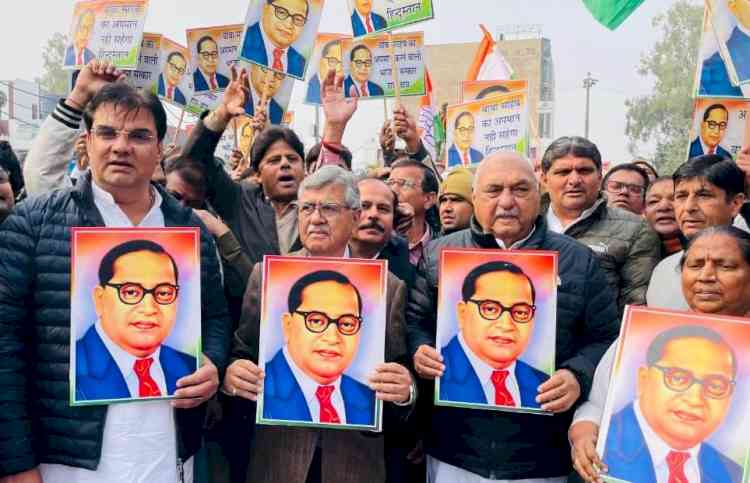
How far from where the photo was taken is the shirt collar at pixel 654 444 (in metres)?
2.49

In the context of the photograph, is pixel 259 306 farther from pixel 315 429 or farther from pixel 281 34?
pixel 281 34

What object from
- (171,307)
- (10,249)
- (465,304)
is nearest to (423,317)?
(465,304)

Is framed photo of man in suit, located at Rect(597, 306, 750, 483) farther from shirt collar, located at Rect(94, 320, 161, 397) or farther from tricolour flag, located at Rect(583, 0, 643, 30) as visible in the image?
tricolour flag, located at Rect(583, 0, 643, 30)

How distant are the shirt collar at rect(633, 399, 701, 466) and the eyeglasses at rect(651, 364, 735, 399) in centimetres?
12

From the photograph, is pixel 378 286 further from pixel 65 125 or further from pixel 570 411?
pixel 65 125

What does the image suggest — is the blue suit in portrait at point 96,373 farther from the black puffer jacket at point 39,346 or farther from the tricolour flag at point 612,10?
the tricolour flag at point 612,10

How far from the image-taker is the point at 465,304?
2982 mm

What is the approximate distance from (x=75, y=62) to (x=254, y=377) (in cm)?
523

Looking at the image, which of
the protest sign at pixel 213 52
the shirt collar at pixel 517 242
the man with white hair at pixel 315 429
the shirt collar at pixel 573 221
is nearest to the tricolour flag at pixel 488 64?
the protest sign at pixel 213 52

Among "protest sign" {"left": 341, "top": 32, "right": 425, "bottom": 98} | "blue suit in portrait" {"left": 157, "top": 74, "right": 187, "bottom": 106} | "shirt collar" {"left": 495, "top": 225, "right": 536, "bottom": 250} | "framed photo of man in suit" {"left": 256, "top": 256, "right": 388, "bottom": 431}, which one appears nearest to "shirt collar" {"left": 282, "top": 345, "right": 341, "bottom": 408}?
"framed photo of man in suit" {"left": 256, "top": 256, "right": 388, "bottom": 431}

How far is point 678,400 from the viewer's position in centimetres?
255

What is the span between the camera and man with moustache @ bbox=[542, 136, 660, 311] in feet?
13.3

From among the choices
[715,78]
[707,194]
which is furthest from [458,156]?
[707,194]

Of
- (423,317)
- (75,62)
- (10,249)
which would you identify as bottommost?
(423,317)
